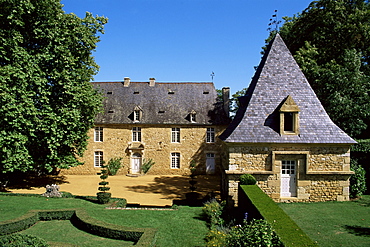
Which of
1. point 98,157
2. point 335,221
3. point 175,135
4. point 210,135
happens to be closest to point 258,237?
point 335,221

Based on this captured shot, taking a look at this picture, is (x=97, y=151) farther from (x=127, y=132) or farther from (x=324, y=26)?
(x=324, y=26)

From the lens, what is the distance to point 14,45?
52.6ft

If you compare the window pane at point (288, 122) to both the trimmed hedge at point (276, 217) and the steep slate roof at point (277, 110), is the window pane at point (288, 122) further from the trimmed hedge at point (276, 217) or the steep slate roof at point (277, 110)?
the trimmed hedge at point (276, 217)

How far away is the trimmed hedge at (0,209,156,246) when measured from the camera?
1009 cm

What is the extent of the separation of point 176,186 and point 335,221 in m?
13.1

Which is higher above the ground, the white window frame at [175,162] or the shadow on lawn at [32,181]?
the white window frame at [175,162]

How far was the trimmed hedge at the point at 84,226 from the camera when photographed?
1009cm

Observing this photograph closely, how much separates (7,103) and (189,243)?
12389 mm

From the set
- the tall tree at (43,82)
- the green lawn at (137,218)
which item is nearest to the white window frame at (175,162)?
the tall tree at (43,82)

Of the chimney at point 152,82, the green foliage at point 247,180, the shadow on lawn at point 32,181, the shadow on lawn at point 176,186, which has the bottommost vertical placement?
the shadow on lawn at point 176,186

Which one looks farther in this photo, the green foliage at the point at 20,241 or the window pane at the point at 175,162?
the window pane at the point at 175,162

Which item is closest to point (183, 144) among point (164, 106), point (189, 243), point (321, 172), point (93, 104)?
point (164, 106)

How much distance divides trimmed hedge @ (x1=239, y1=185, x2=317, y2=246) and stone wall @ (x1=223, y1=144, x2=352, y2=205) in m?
1.81

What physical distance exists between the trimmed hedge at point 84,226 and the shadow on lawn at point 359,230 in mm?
6870
